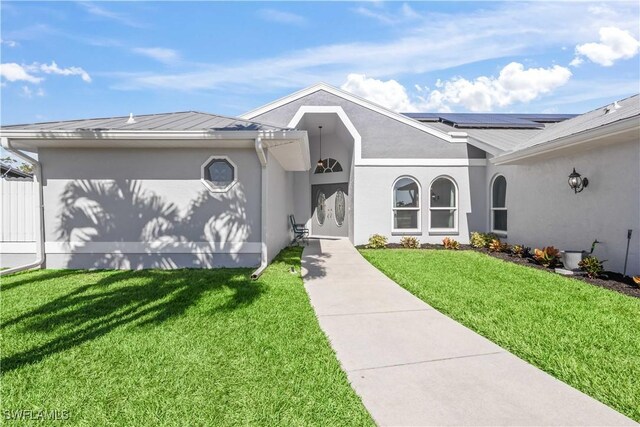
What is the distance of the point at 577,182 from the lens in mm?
7770

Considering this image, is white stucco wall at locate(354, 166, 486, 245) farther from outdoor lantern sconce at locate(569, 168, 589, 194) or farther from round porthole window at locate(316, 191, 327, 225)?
outdoor lantern sconce at locate(569, 168, 589, 194)

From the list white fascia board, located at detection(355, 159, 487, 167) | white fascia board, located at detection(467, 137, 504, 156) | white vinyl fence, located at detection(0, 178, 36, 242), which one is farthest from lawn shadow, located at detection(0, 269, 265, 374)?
white fascia board, located at detection(467, 137, 504, 156)

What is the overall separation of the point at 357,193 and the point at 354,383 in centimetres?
944

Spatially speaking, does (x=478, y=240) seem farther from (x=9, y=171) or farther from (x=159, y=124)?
(x=9, y=171)

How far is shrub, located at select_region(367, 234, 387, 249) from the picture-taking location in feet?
37.8

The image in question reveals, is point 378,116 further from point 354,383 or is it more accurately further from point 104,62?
point 354,383

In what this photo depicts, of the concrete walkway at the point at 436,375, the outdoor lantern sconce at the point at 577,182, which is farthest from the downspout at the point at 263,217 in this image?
the outdoor lantern sconce at the point at 577,182

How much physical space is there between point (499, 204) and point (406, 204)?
336cm

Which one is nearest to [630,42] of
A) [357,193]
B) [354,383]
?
[357,193]

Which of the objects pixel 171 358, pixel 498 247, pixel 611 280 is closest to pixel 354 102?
pixel 498 247

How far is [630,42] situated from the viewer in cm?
849

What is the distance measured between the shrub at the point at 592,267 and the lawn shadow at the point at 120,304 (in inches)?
283

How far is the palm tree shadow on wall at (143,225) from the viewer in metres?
7.59

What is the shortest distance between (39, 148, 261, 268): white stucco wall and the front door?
290 inches
